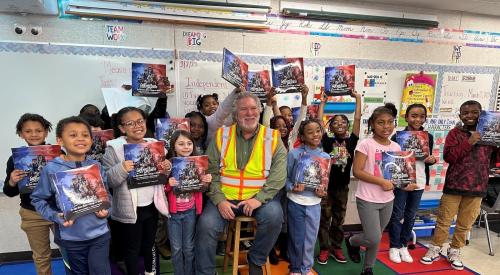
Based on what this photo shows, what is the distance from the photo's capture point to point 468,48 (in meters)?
4.20

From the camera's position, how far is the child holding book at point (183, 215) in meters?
2.21

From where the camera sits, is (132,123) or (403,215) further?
(403,215)

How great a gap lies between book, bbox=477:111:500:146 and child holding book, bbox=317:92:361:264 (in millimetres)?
1024

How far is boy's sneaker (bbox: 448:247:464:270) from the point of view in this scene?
3053 millimetres

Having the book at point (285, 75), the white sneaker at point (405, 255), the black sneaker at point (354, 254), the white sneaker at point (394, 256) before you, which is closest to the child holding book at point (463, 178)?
the white sneaker at point (405, 255)

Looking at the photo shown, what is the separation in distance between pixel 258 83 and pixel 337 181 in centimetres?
118

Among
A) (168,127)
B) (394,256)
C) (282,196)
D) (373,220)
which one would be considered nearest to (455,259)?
(394,256)

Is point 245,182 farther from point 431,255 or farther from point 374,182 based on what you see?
point 431,255

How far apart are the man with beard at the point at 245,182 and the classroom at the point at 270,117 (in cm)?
1

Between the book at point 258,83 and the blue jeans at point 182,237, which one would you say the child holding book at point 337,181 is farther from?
the blue jeans at point 182,237

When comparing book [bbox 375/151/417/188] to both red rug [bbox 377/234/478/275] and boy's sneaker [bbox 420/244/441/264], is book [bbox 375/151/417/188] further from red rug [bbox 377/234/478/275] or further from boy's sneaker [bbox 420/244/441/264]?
boy's sneaker [bbox 420/244/441/264]

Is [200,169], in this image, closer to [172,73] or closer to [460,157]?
[172,73]

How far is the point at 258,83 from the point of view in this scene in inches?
111

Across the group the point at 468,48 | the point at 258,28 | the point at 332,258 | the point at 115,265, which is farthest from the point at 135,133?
the point at 468,48
